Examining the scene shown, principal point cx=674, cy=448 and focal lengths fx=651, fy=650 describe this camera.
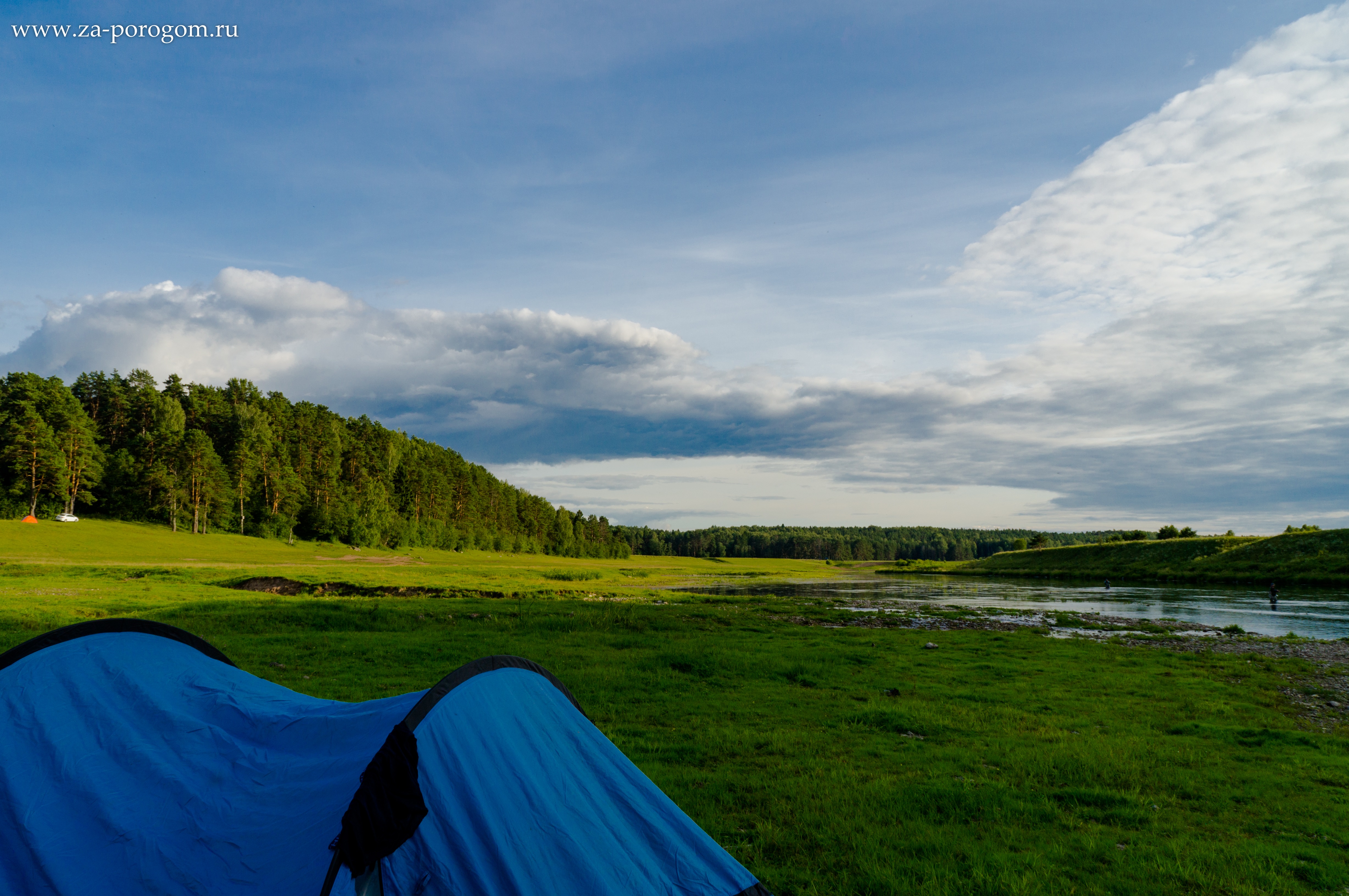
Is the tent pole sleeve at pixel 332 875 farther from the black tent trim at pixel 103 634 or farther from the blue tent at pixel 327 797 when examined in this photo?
the black tent trim at pixel 103 634

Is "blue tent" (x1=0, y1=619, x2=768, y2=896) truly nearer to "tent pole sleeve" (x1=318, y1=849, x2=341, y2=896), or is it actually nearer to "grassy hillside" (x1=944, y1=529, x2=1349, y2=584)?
"tent pole sleeve" (x1=318, y1=849, x2=341, y2=896)

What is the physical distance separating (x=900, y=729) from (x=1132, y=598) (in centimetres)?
5252

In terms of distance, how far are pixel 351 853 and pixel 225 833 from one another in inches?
45.0

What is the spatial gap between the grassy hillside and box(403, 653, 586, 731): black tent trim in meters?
77.5

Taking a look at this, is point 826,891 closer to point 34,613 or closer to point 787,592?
point 34,613

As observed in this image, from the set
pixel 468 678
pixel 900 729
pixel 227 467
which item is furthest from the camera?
pixel 227 467

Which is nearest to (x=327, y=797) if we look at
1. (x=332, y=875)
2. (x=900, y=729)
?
(x=332, y=875)

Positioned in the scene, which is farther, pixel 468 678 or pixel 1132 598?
pixel 1132 598

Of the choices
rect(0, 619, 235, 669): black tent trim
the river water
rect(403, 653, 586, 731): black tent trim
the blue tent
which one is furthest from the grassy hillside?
rect(0, 619, 235, 669): black tent trim

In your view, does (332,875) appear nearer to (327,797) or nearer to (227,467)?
(327,797)

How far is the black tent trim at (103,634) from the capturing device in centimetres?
592

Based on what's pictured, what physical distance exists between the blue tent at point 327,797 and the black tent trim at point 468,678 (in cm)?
2

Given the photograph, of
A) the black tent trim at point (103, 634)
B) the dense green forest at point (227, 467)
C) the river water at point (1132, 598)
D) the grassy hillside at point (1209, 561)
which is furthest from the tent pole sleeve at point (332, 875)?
the dense green forest at point (227, 467)

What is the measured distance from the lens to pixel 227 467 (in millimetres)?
88125
